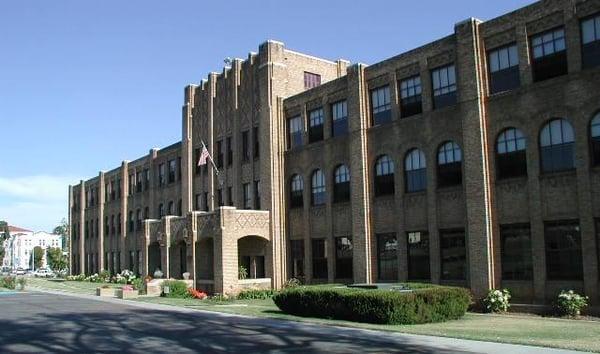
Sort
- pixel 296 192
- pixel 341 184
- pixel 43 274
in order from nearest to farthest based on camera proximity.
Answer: pixel 341 184 → pixel 296 192 → pixel 43 274

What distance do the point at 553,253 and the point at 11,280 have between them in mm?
50163

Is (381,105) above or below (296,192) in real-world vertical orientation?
above

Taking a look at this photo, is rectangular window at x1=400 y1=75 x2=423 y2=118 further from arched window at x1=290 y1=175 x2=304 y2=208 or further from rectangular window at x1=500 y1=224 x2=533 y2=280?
arched window at x1=290 y1=175 x2=304 y2=208

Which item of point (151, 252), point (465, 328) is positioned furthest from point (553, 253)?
point (151, 252)

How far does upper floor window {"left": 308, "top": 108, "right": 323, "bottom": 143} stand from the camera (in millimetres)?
37272

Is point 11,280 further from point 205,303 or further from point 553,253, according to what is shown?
point 553,253

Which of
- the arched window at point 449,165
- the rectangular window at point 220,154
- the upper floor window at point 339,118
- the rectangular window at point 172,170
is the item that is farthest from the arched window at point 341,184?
the rectangular window at point 172,170

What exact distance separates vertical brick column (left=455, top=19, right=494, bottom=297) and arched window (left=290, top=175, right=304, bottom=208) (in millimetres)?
12825

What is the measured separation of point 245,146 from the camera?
1682 inches

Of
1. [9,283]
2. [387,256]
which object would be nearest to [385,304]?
[387,256]

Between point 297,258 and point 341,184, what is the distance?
611 cm

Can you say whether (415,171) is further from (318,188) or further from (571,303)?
(571,303)

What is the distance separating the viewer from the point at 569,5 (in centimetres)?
2439

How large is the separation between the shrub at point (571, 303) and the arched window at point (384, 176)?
10598 mm
